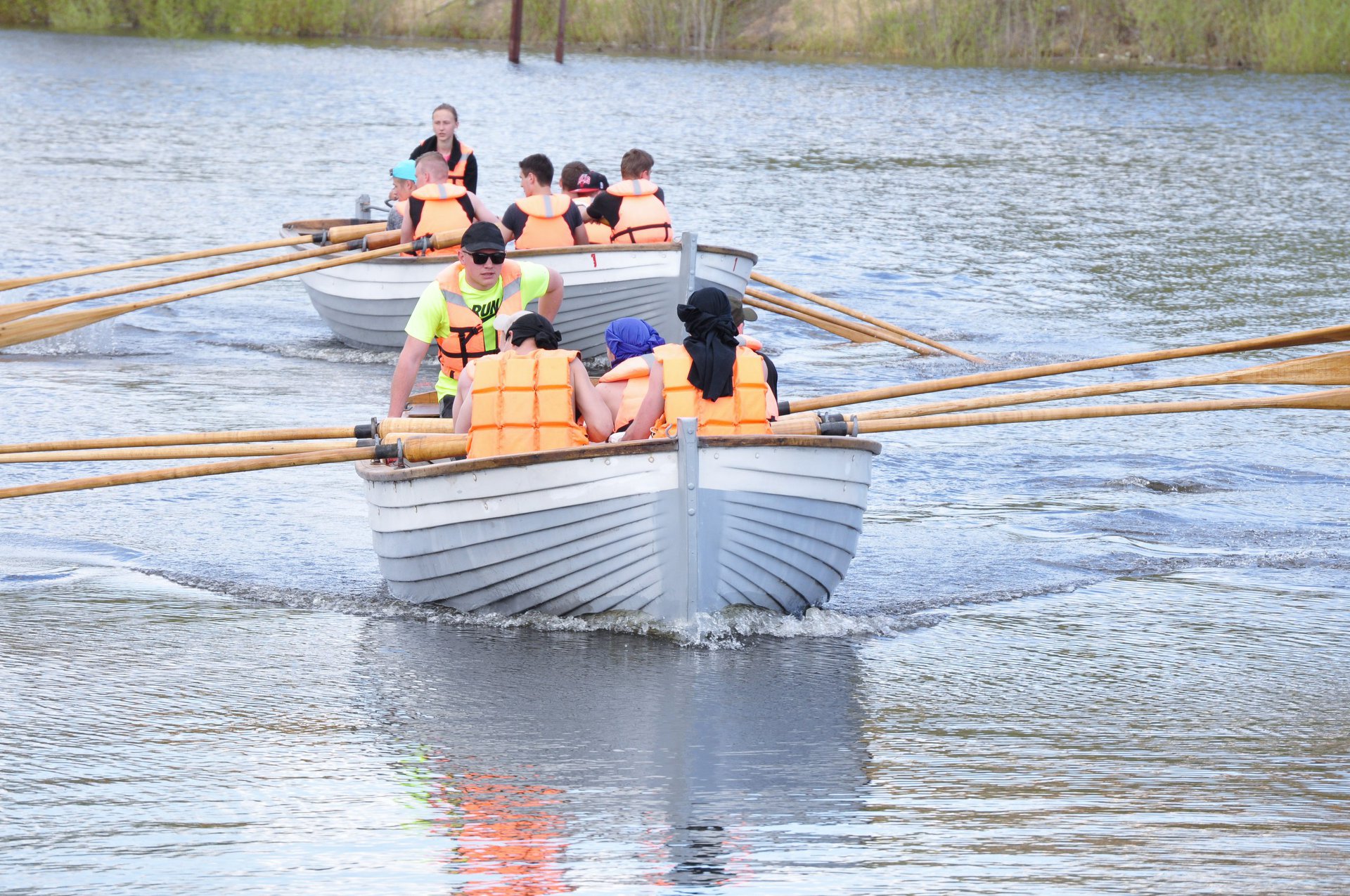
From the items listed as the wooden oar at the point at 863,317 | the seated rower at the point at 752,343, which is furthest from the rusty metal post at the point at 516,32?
the seated rower at the point at 752,343

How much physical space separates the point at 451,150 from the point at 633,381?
23.5 feet

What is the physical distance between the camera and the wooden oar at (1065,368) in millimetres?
7258

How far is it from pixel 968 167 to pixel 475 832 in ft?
87.0

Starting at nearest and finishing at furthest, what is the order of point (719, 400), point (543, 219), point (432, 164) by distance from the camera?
point (719, 400) < point (432, 164) < point (543, 219)

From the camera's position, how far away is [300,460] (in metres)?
7.51

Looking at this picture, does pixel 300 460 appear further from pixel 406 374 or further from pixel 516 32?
pixel 516 32

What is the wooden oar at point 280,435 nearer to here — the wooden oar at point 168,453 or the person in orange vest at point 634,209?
the wooden oar at point 168,453

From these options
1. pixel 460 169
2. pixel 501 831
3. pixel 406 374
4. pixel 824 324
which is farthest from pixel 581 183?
pixel 501 831

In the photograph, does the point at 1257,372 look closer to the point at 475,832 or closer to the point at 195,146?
the point at 475,832

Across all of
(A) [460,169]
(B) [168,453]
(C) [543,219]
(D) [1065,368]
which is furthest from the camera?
(A) [460,169]

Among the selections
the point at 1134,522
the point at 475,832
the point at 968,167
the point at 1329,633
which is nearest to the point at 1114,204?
the point at 968,167

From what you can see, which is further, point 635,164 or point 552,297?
point 635,164

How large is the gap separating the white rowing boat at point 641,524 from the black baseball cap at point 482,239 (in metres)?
1.28

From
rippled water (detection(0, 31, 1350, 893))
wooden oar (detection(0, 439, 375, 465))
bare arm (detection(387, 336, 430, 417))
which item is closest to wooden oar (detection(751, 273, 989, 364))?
rippled water (detection(0, 31, 1350, 893))
